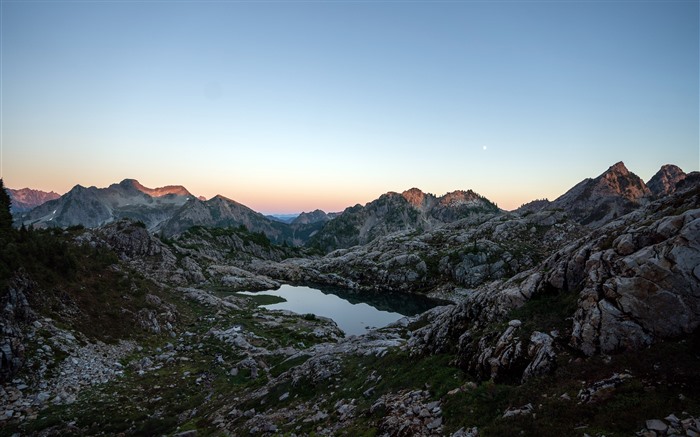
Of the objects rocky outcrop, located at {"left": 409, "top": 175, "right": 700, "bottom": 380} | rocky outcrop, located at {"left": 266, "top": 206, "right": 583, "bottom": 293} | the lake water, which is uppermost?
rocky outcrop, located at {"left": 409, "top": 175, "right": 700, "bottom": 380}

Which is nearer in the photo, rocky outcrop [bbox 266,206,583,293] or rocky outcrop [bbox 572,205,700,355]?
rocky outcrop [bbox 572,205,700,355]

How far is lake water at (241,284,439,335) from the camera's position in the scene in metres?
84.4

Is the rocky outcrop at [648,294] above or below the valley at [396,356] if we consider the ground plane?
above

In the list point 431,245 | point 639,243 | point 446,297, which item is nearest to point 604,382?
point 639,243

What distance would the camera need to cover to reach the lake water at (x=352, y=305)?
277 feet

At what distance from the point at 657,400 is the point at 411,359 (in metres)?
17.0

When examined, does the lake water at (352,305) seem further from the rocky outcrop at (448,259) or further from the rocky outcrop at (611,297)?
the rocky outcrop at (611,297)

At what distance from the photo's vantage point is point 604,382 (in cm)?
1452

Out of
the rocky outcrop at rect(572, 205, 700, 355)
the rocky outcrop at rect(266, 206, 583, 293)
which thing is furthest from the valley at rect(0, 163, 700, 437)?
the rocky outcrop at rect(266, 206, 583, 293)

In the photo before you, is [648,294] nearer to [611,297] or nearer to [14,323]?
[611,297]

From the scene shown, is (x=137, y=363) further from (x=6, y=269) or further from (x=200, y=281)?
(x=200, y=281)

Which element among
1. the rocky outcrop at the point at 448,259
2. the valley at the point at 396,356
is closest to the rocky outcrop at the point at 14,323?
the valley at the point at 396,356

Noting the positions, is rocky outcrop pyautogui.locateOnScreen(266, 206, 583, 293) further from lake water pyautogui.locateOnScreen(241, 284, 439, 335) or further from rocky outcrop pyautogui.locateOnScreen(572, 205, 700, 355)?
rocky outcrop pyautogui.locateOnScreen(572, 205, 700, 355)

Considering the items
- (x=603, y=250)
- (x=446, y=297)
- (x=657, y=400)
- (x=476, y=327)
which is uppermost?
(x=603, y=250)
